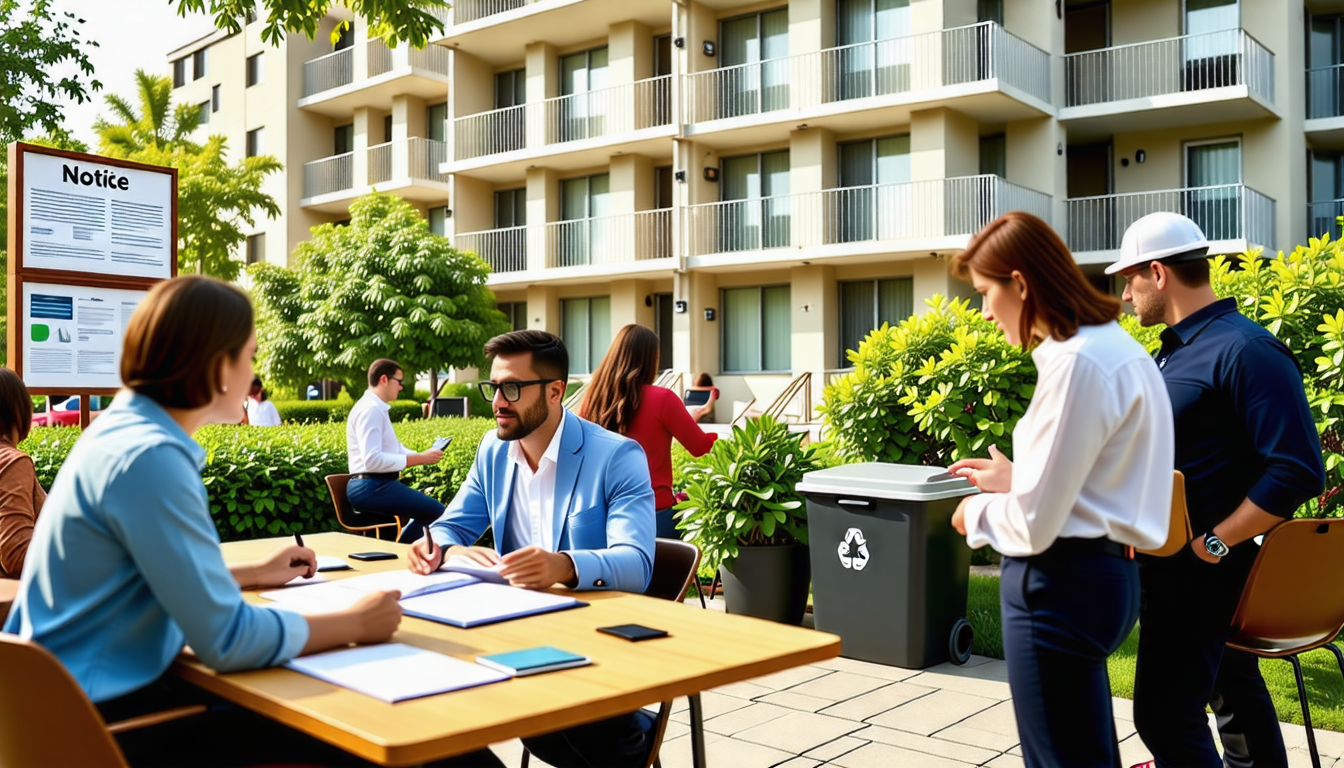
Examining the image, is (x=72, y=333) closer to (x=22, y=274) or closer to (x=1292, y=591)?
(x=22, y=274)

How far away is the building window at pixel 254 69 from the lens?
36.2 metres

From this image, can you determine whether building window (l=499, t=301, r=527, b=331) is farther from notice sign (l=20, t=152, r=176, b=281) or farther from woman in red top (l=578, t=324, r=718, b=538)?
woman in red top (l=578, t=324, r=718, b=538)

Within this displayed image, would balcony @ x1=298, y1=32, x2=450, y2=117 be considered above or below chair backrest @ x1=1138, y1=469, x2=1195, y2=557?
above

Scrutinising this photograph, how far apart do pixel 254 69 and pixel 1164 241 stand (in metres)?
37.4

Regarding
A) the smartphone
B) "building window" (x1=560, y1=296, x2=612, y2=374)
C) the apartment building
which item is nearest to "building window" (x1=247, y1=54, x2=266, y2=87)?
the apartment building

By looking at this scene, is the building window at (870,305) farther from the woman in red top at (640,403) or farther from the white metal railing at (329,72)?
the woman in red top at (640,403)

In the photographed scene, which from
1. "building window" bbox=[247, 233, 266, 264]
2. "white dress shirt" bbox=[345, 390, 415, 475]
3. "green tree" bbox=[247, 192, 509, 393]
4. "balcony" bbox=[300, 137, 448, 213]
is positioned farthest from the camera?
"building window" bbox=[247, 233, 266, 264]

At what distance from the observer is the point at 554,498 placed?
3836 mm

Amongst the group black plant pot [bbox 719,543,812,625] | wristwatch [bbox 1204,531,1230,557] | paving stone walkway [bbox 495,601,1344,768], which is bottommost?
paving stone walkway [bbox 495,601,1344,768]

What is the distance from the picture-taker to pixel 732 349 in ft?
87.4

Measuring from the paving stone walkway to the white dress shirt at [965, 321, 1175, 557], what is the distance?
62.0 inches

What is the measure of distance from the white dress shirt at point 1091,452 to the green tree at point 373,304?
885 inches

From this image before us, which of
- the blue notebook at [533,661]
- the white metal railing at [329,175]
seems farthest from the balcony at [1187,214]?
the white metal railing at [329,175]

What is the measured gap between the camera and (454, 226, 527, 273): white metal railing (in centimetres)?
2902
